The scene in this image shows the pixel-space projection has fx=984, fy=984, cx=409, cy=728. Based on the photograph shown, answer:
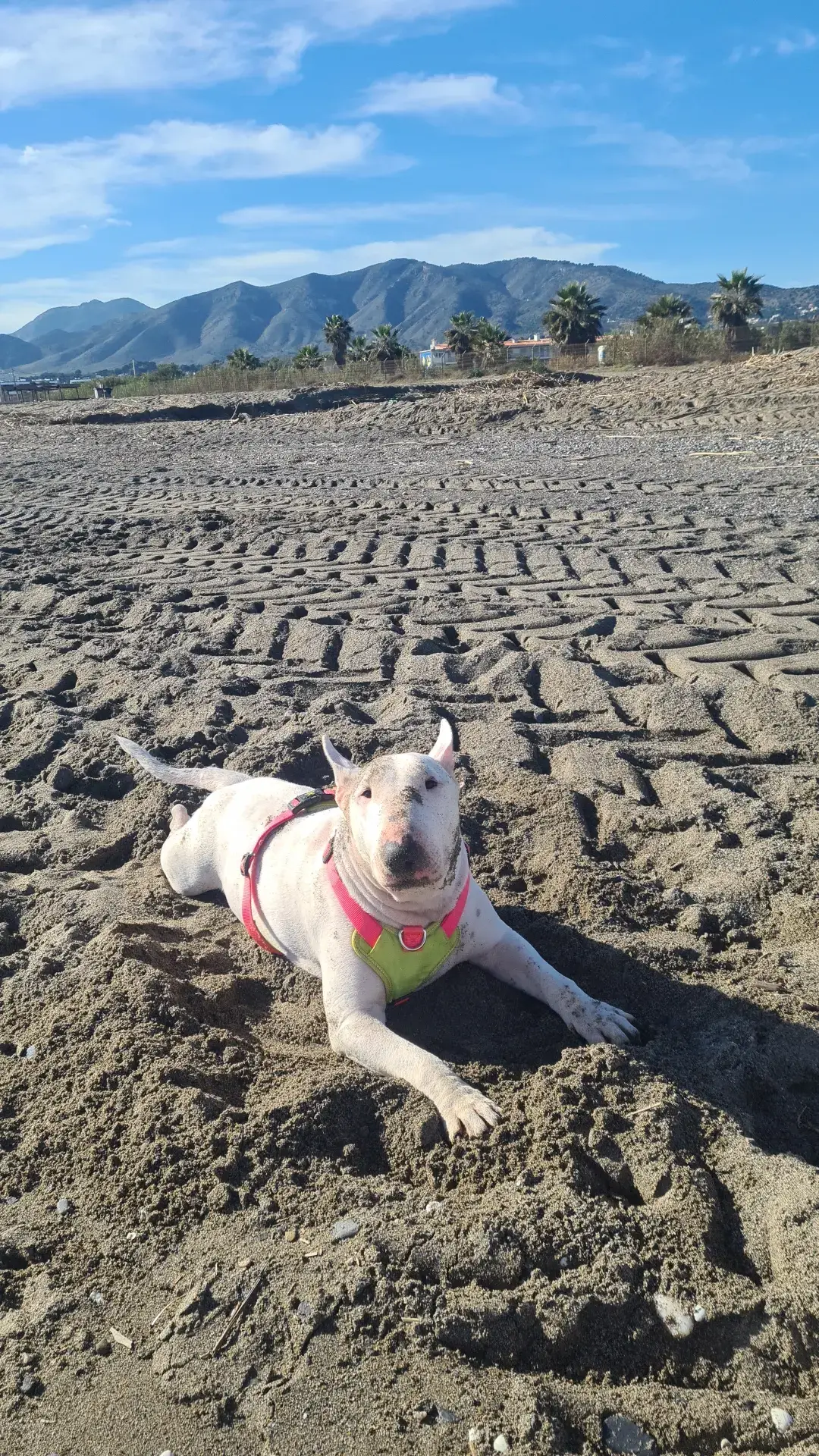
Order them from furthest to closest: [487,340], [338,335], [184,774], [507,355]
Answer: [338,335] → [487,340] → [507,355] → [184,774]

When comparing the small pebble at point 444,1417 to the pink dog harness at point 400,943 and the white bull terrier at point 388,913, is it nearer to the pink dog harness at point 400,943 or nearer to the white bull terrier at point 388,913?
the white bull terrier at point 388,913

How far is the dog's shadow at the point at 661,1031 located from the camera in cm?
269

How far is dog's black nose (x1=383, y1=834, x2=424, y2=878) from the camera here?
2.70m

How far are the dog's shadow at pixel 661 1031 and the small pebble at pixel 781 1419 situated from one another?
2.38ft

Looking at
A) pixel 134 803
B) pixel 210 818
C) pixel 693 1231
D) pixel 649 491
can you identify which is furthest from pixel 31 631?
pixel 649 491

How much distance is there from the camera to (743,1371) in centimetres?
193

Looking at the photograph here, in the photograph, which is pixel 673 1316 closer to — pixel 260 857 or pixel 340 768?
pixel 340 768

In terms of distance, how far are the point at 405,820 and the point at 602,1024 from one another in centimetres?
90

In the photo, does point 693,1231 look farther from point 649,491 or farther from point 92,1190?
point 649,491

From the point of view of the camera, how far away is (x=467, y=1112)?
8.55 feet

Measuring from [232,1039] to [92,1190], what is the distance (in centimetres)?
65

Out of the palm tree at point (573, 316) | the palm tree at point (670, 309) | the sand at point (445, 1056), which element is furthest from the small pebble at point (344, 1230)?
the palm tree at point (573, 316)

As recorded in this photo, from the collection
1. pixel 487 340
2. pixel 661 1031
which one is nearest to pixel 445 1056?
pixel 661 1031

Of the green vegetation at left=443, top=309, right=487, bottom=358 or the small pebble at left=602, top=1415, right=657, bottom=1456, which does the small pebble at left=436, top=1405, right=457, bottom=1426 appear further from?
the green vegetation at left=443, top=309, right=487, bottom=358
